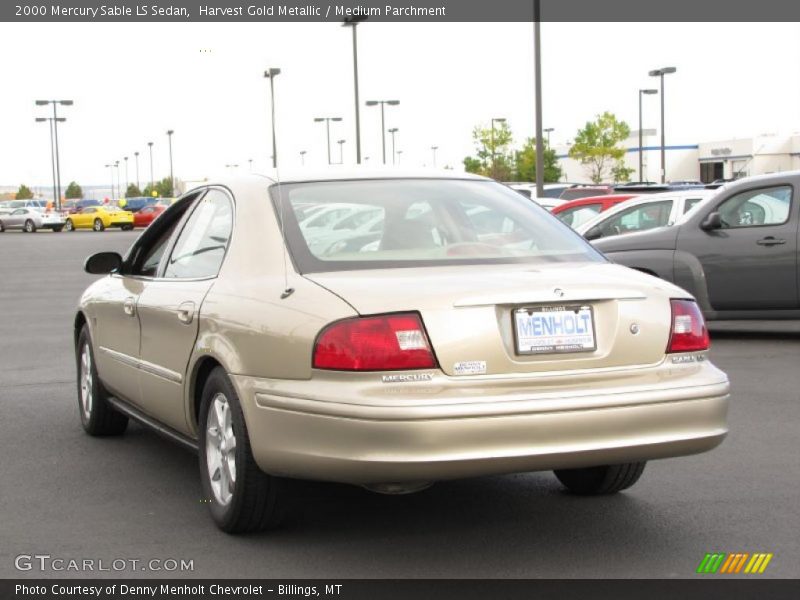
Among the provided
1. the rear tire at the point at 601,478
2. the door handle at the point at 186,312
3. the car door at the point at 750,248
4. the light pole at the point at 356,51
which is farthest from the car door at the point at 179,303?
the light pole at the point at 356,51

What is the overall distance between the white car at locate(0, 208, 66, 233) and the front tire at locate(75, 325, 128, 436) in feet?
183

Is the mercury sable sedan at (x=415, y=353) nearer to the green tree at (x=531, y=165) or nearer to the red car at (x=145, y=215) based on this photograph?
the red car at (x=145, y=215)

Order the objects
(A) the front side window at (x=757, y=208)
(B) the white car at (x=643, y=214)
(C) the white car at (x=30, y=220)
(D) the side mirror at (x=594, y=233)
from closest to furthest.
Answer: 1. (A) the front side window at (x=757, y=208)
2. (D) the side mirror at (x=594, y=233)
3. (B) the white car at (x=643, y=214)
4. (C) the white car at (x=30, y=220)

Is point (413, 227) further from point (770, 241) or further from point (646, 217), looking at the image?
point (646, 217)

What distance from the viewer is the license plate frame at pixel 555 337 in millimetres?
4543

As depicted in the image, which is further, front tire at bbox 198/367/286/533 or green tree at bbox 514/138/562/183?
green tree at bbox 514/138/562/183

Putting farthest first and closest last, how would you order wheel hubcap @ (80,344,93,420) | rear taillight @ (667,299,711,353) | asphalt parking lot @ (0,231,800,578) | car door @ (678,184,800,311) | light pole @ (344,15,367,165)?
light pole @ (344,15,367,165) → car door @ (678,184,800,311) → wheel hubcap @ (80,344,93,420) → rear taillight @ (667,299,711,353) → asphalt parking lot @ (0,231,800,578)

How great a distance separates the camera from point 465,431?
435cm

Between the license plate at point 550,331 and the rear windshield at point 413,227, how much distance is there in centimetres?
55

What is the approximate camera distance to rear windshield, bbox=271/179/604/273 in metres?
5.07

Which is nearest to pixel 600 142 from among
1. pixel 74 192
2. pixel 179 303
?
pixel 179 303

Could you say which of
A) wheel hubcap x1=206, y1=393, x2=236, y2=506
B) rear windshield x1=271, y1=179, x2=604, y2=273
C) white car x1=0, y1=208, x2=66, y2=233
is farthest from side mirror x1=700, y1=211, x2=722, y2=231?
white car x1=0, y1=208, x2=66, y2=233

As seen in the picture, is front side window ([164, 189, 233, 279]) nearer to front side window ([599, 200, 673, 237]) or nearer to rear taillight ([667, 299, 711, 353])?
rear taillight ([667, 299, 711, 353])

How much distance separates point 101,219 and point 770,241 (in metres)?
51.7
